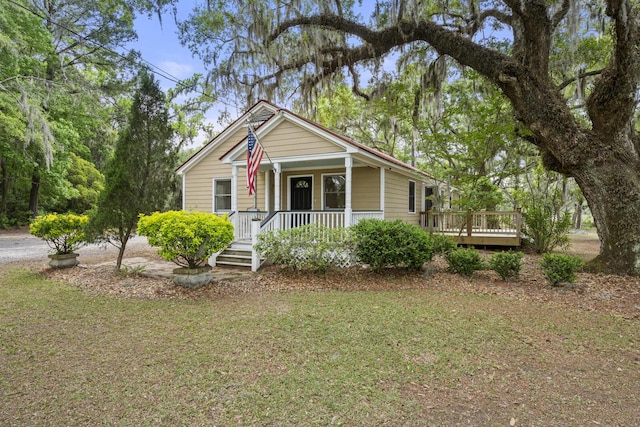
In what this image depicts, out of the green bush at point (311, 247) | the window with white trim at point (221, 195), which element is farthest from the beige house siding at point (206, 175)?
the green bush at point (311, 247)

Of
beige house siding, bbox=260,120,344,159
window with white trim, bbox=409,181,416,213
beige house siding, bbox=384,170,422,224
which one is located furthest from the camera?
window with white trim, bbox=409,181,416,213

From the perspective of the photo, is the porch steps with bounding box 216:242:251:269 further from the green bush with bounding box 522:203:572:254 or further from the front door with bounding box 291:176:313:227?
the green bush with bounding box 522:203:572:254

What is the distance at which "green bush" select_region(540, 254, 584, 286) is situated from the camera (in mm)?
6375

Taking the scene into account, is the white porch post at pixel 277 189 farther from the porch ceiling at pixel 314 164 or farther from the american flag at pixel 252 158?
the american flag at pixel 252 158

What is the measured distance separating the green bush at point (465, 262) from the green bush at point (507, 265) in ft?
1.20

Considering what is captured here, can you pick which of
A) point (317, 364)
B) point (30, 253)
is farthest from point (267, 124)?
point (30, 253)

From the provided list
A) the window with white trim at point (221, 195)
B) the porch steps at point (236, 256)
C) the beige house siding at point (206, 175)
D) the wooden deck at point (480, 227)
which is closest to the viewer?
the porch steps at point (236, 256)

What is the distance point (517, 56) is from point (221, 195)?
1045 centimetres

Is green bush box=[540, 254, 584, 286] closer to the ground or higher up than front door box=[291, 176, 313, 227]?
closer to the ground

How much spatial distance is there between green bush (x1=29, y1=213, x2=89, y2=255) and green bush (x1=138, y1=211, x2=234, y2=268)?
8.30ft

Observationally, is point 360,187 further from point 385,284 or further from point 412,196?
point 385,284

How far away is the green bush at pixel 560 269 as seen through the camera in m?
6.38

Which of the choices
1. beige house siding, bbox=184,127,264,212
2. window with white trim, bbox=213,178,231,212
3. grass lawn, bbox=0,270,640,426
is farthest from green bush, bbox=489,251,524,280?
window with white trim, bbox=213,178,231,212

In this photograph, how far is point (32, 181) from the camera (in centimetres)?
2038
